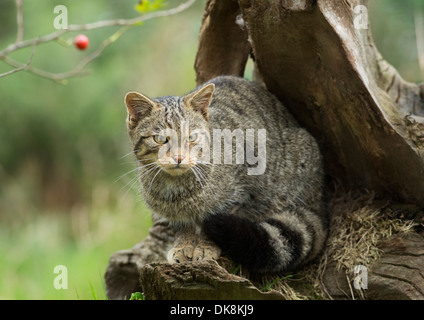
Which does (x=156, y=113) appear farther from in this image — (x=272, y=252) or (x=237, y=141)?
(x=272, y=252)

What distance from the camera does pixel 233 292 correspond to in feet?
8.79

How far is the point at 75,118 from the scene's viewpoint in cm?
819

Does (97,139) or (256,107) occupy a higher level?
(97,139)

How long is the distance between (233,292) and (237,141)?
51.6 inches

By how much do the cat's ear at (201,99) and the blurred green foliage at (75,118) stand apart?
3.59 m

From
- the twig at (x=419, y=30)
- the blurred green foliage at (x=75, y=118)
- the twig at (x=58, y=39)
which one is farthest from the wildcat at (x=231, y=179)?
the blurred green foliage at (x=75, y=118)

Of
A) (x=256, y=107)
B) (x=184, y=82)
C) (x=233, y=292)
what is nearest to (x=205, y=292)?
(x=233, y=292)

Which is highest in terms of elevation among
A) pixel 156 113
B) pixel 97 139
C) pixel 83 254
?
pixel 97 139

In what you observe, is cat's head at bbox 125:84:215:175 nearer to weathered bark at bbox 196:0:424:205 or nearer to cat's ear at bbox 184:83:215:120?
cat's ear at bbox 184:83:215:120

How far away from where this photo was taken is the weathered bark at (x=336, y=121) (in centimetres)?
286

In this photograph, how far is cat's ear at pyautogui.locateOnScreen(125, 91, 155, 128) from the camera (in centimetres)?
337

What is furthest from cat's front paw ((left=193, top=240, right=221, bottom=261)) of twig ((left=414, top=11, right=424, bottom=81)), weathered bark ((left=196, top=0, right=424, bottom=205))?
twig ((left=414, top=11, right=424, bottom=81))

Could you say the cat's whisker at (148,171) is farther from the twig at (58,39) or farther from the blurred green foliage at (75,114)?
the blurred green foliage at (75,114)

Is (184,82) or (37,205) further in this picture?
(37,205)
